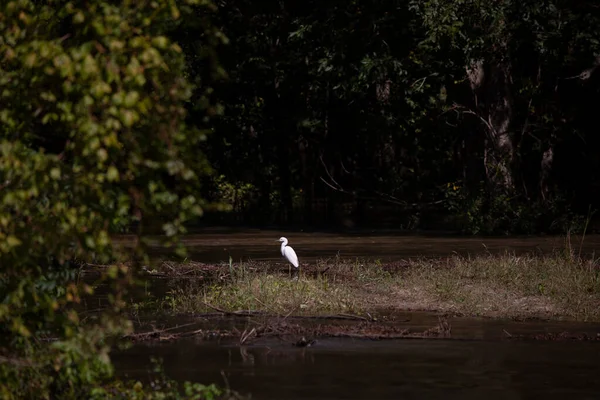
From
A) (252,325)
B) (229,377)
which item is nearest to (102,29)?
(229,377)

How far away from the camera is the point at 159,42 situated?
865cm

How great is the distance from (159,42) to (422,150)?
182ft

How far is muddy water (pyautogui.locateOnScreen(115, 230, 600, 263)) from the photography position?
111 ft

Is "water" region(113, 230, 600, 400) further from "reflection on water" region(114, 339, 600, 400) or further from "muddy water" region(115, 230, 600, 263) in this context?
"muddy water" region(115, 230, 600, 263)

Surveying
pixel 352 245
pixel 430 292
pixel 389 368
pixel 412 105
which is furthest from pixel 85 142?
pixel 412 105

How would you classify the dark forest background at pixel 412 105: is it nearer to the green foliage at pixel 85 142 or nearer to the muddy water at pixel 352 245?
the muddy water at pixel 352 245

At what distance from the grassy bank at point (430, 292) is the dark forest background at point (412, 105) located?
14.0 meters

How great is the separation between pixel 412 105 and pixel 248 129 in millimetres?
10719

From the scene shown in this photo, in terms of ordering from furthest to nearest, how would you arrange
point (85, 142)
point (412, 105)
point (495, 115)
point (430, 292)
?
point (412, 105)
point (495, 115)
point (430, 292)
point (85, 142)

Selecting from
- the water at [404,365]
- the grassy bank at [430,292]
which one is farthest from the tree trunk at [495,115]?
the water at [404,365]

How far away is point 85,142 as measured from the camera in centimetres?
878

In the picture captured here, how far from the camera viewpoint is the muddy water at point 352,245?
3384 centimetres

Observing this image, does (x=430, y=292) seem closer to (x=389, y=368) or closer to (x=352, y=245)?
(x=389, y=368)

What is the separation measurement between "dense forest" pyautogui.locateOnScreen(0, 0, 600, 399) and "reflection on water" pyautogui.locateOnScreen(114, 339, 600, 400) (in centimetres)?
127
